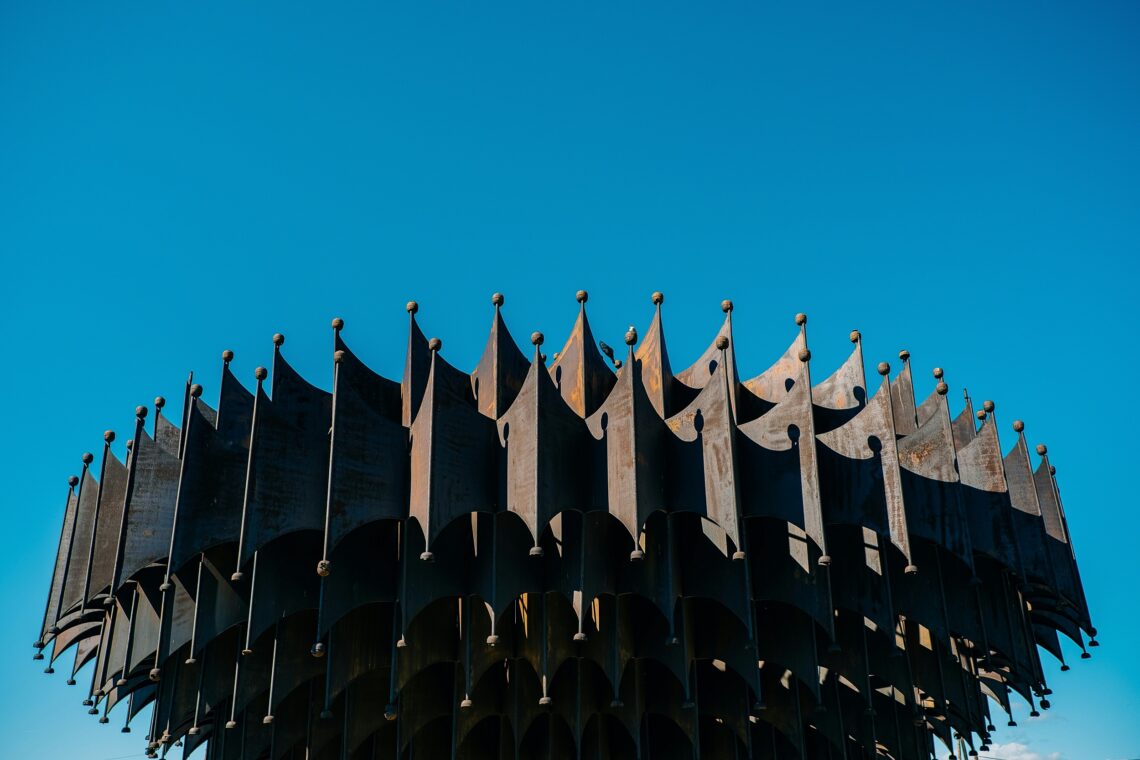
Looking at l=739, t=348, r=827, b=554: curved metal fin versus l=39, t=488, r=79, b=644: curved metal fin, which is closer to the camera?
l=739, t=348, r=827, b=554: curved metal fin

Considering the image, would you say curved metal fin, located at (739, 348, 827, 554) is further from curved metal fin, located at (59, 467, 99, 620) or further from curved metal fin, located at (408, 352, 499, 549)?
curved metal fin, located at (59, 467, 99, 620)

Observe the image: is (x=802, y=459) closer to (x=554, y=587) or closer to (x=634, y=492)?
(x=634, y=492)

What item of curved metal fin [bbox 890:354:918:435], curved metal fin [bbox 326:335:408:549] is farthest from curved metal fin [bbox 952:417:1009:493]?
curved metal fin [bbox 326:335:408:549]

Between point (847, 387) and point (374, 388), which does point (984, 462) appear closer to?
point (847, 387)

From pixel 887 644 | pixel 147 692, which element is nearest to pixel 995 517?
pixel 887 644

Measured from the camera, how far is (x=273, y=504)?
15805mm

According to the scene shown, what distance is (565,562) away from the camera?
1723 cm

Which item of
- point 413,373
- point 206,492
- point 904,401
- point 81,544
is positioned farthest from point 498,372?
point 81,544

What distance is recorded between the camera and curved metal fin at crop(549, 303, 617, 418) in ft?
63.6

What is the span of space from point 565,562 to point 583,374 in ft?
12.6

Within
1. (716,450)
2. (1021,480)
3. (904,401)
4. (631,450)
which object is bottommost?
(631,450)

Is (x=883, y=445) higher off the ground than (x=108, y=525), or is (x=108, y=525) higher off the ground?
(x=108, y=525)

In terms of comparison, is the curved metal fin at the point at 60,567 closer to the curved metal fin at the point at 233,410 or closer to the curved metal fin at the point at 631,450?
the curved metal fin at the point at 233,410

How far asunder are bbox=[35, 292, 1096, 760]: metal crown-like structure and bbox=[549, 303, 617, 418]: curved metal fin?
0.20 feet
